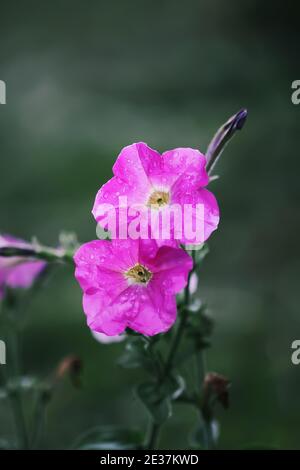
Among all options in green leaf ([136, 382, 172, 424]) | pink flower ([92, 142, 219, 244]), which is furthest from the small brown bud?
pink flower ([92, 142, 219, 244])

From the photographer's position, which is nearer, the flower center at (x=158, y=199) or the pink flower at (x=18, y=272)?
the flower center at (x=158, y=199)

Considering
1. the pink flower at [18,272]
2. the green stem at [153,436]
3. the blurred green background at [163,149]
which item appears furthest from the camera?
the blurred green background at [163,149]

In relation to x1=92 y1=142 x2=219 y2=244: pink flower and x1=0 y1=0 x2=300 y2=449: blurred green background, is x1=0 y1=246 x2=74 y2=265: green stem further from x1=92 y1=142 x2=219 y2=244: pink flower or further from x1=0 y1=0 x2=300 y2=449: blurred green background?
x1=0 y1=0 x2=300 y2=449: blurred green background

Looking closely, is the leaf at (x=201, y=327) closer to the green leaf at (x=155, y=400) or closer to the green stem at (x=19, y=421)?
the green leaf at (x=155, y=400)

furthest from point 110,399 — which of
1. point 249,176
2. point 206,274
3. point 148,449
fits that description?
point 249,176

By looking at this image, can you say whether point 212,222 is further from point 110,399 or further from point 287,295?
point 287,295

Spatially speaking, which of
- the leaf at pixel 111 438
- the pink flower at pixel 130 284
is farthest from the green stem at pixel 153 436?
the pink flower at pixel 130 284

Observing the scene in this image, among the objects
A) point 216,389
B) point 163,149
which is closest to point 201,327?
point 216,389

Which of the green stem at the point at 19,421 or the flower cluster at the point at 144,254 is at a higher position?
the flower cluster at the point at 144,254

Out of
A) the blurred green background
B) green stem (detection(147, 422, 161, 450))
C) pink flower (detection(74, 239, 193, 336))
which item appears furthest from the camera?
the blurred green background
